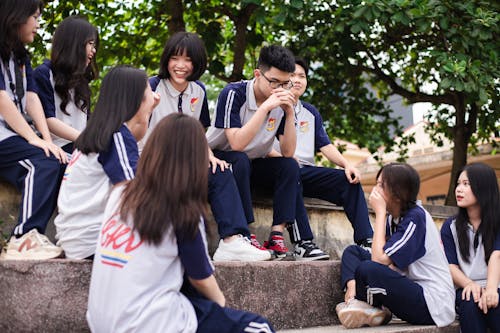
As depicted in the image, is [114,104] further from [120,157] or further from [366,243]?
[366,243]

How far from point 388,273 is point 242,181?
1214mm

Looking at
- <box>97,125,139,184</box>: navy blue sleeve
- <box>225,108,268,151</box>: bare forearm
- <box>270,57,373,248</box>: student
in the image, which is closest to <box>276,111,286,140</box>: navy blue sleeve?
<box>270,57,373,248</box>: student

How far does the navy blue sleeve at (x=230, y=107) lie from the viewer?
4.88 meters

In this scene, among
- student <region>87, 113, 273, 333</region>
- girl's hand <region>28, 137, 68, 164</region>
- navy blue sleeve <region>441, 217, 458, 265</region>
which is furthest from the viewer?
navy blue sleeve <region>441, 217, 458, 265</region>

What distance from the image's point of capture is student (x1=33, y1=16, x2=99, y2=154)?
4375 mm

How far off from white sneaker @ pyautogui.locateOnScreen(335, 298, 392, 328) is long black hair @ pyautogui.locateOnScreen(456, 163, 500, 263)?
3.08 feet

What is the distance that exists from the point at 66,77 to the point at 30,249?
136cm

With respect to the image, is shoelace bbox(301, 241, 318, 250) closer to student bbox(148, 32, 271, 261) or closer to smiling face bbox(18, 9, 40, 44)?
student bbox(148, 32, 271, 261)

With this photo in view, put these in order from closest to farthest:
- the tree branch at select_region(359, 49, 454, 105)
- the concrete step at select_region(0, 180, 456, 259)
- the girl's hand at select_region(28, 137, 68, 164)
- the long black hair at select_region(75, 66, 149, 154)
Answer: the long black hair at select_region(75, 66, 149, 154), the girl's hand at select_region(28, 137, 68, 164), the concrete step at select_region(0, 180, 456, 259), the tree branch at select_region(359, 49, 454, 105)

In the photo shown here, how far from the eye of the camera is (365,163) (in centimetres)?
2078

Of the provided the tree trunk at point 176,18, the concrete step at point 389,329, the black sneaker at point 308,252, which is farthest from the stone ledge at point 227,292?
the tree trunk at point 176,18

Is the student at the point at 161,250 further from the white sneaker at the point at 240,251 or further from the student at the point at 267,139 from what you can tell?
the student at the point at 267,139

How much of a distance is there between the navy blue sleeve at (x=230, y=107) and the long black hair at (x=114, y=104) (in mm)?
1434

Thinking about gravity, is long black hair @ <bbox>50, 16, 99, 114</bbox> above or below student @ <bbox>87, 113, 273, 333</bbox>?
above
